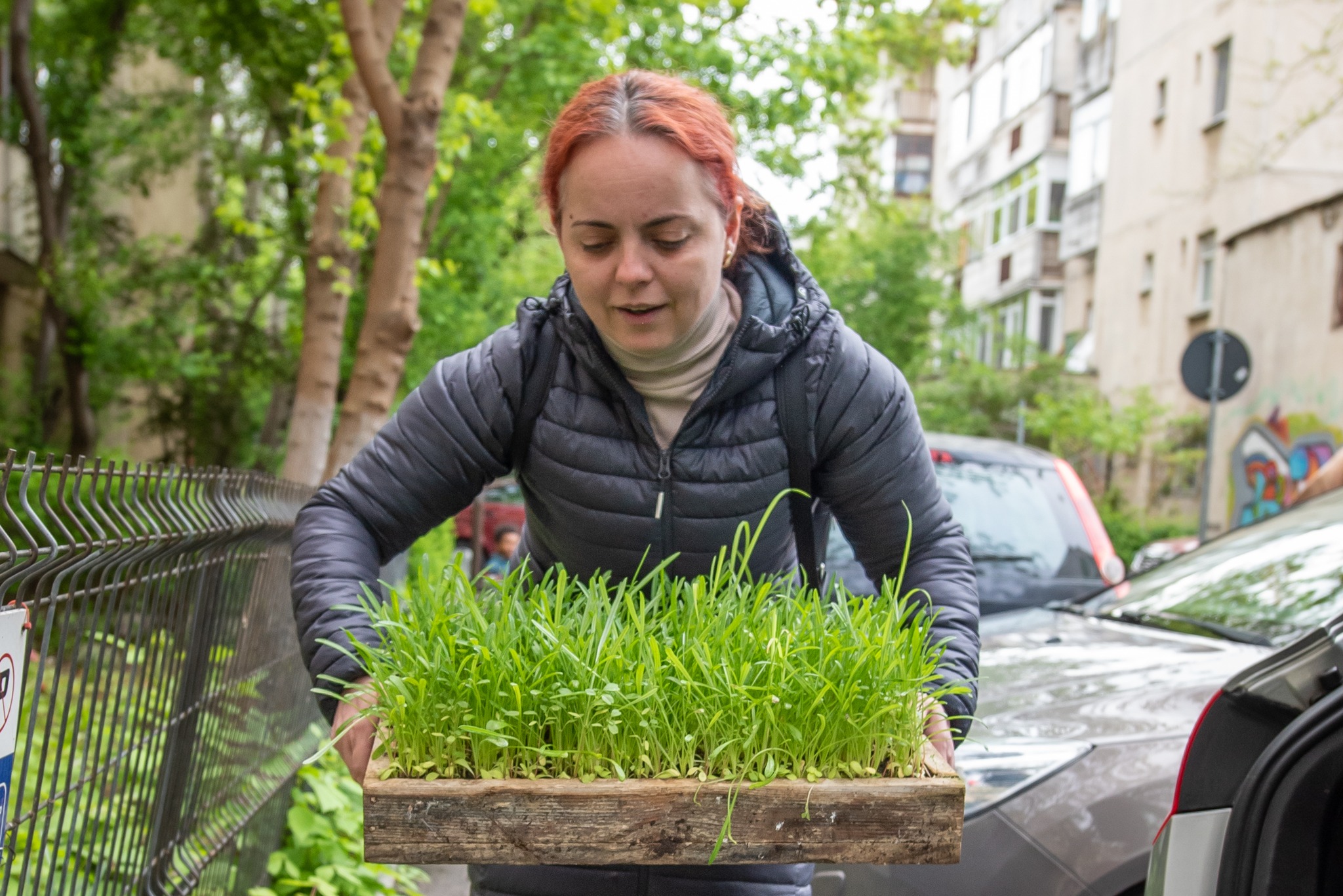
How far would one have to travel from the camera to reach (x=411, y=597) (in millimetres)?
2064

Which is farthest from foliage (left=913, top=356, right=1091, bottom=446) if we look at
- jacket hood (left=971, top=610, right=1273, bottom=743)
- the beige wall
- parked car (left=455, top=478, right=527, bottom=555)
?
jacket hood (left=971, top=610, right=1273, bottom=743)

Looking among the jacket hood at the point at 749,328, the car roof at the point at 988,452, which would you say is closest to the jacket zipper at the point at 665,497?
the jacket hood at the point at 749,328

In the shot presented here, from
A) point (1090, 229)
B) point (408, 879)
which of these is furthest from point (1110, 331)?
point (408, 879)

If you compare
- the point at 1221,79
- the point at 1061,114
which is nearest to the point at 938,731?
the point at 1221,79

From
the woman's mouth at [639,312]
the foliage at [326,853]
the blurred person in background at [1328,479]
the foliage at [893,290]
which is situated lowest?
the foliage at [326,853]

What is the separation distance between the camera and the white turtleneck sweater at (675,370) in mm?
2326

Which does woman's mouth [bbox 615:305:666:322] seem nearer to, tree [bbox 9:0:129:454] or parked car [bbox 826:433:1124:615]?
parked car [bbox 826:433:1124:615]

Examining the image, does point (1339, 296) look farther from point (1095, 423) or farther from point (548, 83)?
point (548, 83)

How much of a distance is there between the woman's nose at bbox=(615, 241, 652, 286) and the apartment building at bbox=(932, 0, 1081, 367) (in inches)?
1098

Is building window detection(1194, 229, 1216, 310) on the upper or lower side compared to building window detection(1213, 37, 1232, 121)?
lower

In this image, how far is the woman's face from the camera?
2158 mm

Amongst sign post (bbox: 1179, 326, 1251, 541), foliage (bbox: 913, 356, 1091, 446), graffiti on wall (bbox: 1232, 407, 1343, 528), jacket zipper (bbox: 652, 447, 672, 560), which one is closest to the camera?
jacket zipper (bbox: 652, 447, 672, 560)

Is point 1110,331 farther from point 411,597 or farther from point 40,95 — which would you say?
point 411,597

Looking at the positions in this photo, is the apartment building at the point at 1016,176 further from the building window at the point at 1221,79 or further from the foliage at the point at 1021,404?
the building window at the point at 1221,79
